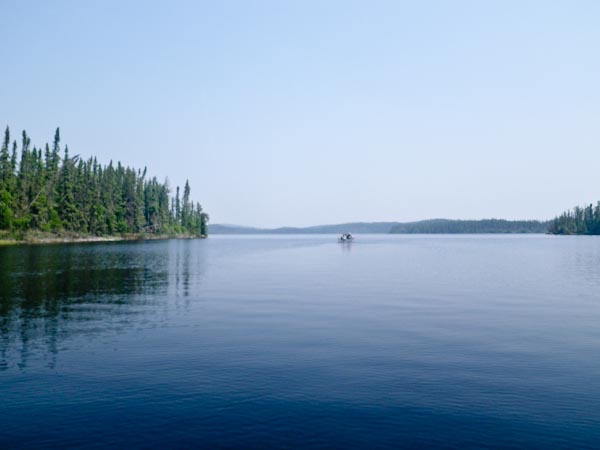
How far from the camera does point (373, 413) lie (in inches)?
→ 586

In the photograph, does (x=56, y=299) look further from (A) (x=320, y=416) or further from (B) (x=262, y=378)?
(A) (x=320, y=416)

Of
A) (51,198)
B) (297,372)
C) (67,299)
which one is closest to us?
(297,372)

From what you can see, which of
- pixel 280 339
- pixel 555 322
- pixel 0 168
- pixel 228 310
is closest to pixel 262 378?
pixel 280 339

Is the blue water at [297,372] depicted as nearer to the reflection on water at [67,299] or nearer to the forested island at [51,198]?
the reflection on water at [67,299]

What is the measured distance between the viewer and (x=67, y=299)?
38031 mm

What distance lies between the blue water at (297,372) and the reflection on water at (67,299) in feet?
0.67

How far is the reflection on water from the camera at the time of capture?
24.6 meters

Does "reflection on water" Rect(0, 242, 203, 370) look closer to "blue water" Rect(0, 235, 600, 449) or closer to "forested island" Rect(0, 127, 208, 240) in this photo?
"blue water" Rect(0, 235, 600, 449)

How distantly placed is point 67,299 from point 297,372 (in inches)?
1024

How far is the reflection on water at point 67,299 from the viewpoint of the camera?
24575mm

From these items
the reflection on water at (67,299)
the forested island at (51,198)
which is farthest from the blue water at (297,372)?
the forested island at (51,198)

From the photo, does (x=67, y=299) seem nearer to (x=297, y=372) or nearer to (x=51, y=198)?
(x=297, y=372)

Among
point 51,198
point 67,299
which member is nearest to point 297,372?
point 67,299

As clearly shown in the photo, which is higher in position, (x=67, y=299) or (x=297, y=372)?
(x=67, y=299)
